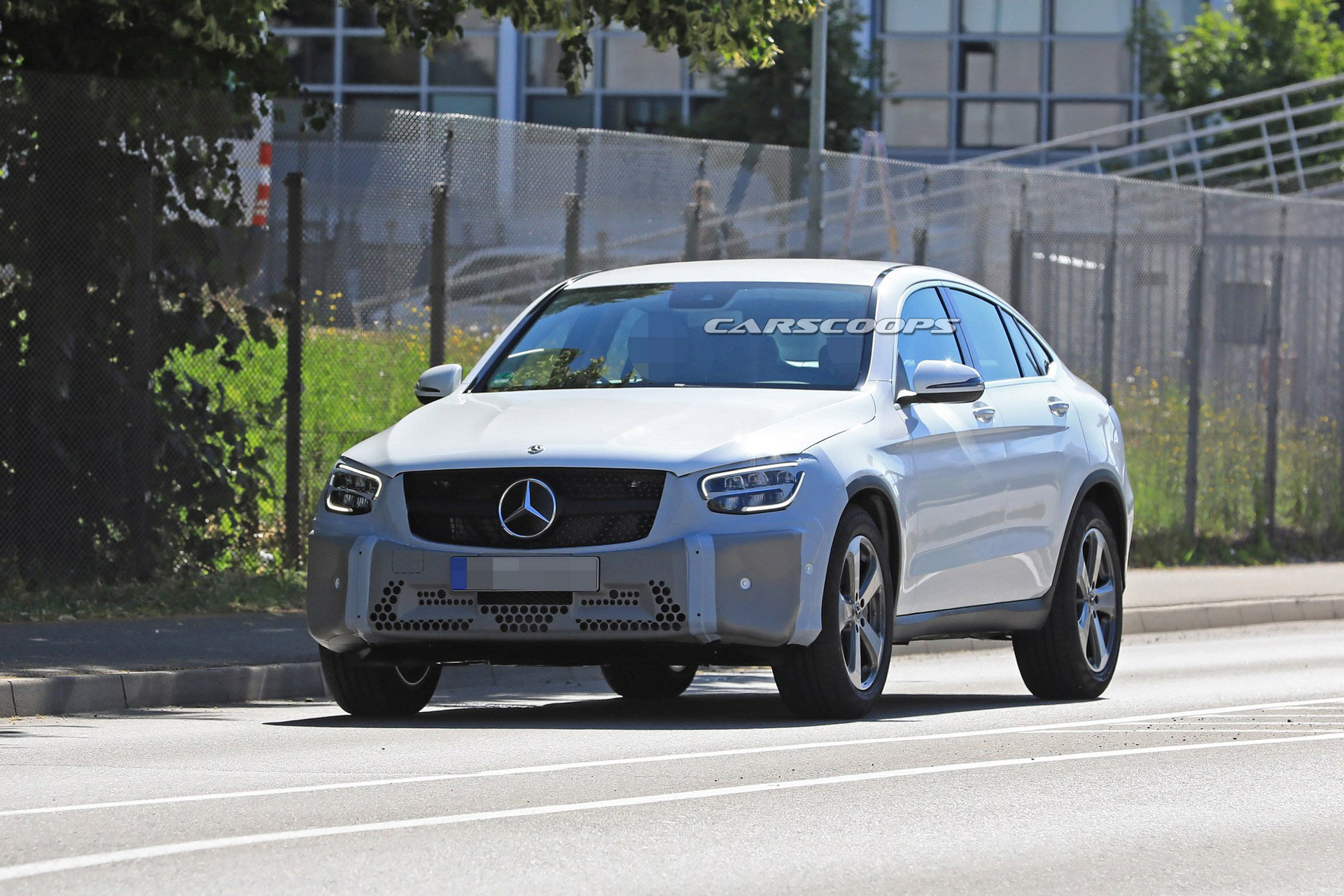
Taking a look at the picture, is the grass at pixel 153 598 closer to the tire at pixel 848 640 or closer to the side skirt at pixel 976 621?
the side skirt at pixel 976 621

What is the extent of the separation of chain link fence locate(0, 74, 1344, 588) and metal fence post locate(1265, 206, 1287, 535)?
1912mm

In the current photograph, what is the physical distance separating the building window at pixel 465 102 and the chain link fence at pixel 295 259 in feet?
94.1

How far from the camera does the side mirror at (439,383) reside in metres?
10.1

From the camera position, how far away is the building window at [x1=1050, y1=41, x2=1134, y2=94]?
161ft

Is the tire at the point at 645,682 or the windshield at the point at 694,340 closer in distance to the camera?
the windshield at the point at 694,340

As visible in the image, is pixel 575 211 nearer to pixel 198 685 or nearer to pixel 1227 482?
pixel 198 685

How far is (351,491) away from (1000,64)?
41402mm

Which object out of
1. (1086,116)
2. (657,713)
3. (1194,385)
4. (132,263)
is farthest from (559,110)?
(657,713)

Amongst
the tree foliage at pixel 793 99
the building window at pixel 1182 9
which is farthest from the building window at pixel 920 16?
the tree foliage at pixel 793 99

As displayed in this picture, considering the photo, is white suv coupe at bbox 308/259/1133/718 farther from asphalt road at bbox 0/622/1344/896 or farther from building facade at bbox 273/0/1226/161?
building facade at bbox 273/0/1226/161

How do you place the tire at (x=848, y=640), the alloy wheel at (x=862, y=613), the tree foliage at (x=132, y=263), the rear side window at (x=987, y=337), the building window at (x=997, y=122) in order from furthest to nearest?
1. the building window at (x=997, y=122)
2. the tree foliage at (x=132, y=263)
3. the rear side window at (x=987, y=337)
4. the alloy wheel at (x=862, y=613)
5. the tire at (x=848, y=640)

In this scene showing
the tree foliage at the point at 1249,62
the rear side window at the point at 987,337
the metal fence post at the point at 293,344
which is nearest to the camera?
the rear side window at the point at 987,337

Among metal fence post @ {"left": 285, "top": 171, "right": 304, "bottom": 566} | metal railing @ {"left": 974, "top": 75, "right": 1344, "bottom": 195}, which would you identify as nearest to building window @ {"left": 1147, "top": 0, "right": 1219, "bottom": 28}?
metal railing @ {"left": 974, "top": 75, "right": 1344, "bottom": 195}

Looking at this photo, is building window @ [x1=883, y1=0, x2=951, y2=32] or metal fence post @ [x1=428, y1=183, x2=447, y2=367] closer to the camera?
metal fence post @ [x1=428, y1=183, x2=447, y2=367]
